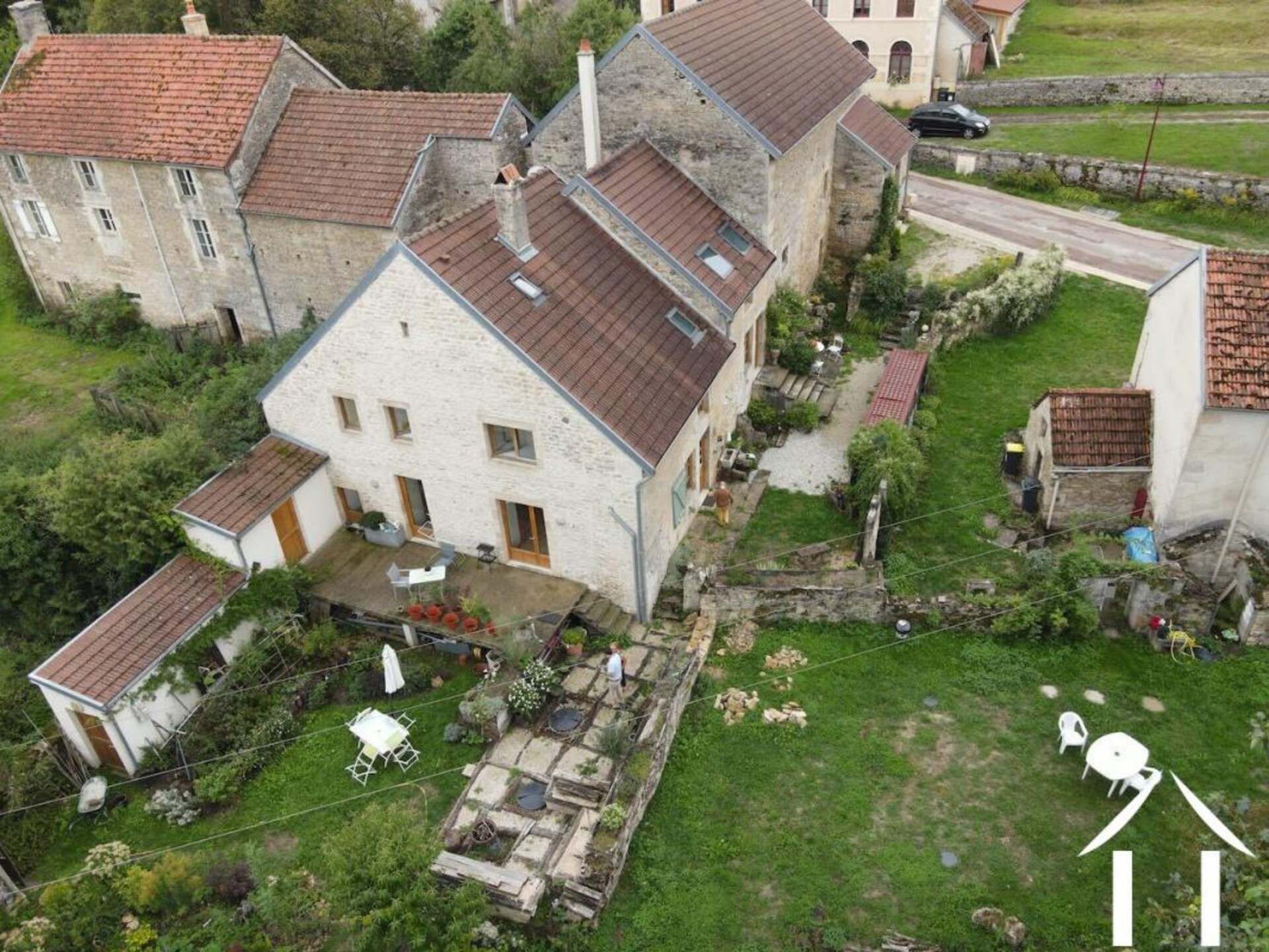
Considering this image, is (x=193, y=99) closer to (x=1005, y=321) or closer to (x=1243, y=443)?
(x=1005, y=321)

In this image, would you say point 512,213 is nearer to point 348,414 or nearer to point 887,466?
point 348,414

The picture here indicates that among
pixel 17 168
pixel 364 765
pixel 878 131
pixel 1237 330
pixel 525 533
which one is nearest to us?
pixel 364 765

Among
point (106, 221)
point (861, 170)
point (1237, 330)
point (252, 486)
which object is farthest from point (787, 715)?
point (106, 221)

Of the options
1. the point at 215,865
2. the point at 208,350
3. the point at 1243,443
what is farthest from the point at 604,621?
the point at 208,350

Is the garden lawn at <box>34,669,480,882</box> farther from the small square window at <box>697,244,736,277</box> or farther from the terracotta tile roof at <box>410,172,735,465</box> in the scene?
the small square window at <box>697,244,736,277</box>

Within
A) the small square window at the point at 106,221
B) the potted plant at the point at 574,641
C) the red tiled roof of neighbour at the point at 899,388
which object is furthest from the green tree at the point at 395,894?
the small square window at the point at 106,221

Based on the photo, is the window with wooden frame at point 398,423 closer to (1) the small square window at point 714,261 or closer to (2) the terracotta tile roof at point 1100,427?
(1) the small square window at point 714,261

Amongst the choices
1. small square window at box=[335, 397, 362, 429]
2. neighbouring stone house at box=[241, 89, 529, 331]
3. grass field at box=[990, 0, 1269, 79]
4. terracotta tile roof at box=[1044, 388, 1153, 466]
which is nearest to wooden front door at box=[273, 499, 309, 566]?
small square window at box=[335, 397, 362, 429]
